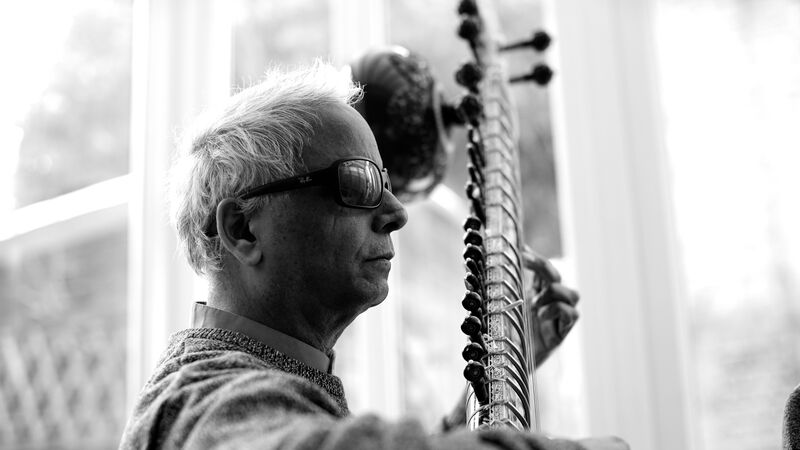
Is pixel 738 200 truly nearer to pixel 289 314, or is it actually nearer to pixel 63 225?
pixel 63 225

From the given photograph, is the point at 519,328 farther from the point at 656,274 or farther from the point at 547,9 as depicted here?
the point at 547,9

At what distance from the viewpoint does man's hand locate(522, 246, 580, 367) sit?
1757 mm

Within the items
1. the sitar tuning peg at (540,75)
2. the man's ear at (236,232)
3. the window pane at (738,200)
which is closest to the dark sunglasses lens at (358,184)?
the man's ear at (236,232)

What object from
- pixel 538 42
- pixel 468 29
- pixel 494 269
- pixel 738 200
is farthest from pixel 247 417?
pixel 738 200

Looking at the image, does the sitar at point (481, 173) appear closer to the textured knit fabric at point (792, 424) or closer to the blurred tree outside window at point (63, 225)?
the textured knit fabric at point (792, 424)

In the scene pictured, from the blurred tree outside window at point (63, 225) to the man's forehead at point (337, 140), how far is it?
128cm

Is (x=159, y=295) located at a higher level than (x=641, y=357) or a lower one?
higher

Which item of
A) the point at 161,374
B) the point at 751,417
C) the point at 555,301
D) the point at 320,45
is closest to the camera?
the point at 161,374

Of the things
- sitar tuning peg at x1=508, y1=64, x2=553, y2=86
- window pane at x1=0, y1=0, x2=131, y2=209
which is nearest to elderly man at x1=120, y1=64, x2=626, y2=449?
sitar tuning peg at x1=508, y1=64, x2=553, y2=86

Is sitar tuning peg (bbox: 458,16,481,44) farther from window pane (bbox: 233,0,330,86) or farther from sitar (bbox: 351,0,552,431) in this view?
window pane (bbox: 233,0,330,86)

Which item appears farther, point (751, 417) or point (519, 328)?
point (751, 417)

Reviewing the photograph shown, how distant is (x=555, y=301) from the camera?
176 cm

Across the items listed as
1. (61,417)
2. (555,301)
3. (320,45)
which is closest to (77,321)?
→ (61,417)

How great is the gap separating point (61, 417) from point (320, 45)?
1499 mm
